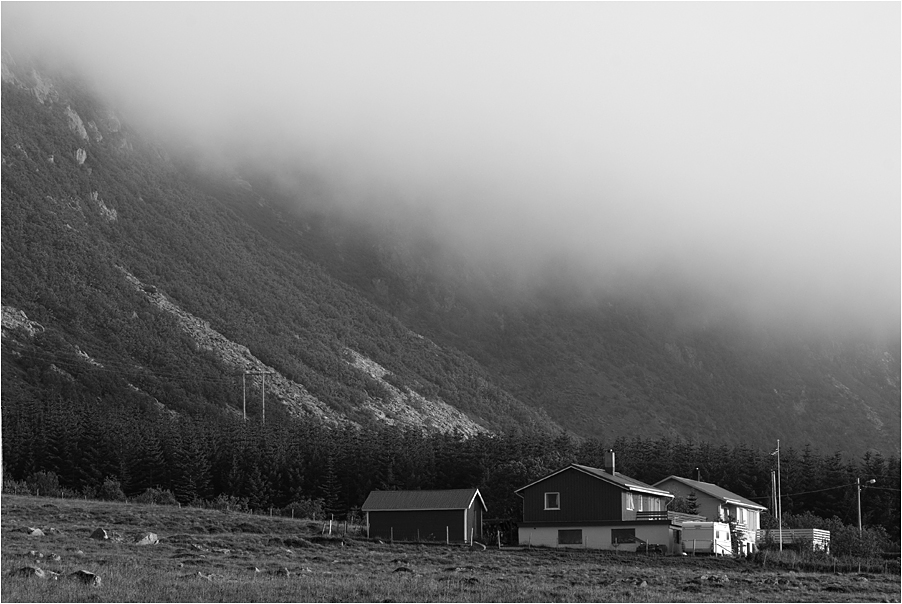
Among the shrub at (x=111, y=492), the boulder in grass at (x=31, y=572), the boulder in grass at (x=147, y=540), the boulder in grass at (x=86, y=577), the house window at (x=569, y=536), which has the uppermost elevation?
the shrub at (x=111, y=492)

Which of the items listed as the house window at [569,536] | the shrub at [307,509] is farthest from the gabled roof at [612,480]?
the shrub at [307,509]

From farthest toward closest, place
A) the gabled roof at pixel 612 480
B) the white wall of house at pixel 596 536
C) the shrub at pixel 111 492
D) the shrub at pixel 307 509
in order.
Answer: the shrub at pixel 111 492, the shrub at pixel 307 509, the gabled roof at pixel 612 480, the white wall of house at pixel 596 536

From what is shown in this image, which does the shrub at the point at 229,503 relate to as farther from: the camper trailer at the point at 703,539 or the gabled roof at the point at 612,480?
the camper trailer at the point at 703,539

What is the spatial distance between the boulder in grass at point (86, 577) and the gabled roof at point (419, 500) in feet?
115

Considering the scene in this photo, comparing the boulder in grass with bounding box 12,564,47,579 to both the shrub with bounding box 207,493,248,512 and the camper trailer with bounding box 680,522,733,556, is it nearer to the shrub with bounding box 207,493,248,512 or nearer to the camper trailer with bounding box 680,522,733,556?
the camper trailer with bounding box 680,522,733,556

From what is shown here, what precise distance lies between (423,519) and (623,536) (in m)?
11.4

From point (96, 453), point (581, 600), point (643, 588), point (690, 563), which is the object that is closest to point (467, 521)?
point (690, 563)

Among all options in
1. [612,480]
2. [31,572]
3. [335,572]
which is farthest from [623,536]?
[31,572]

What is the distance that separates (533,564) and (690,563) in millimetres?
8401

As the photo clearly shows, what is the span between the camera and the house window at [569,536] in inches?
2581

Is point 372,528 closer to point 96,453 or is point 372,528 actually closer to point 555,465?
point 555,465

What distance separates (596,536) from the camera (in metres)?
65.1

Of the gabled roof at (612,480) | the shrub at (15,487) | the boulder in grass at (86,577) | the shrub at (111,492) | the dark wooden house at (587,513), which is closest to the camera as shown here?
the boulder in grass at (86,577)

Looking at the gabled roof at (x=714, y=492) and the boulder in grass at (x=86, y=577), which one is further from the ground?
the gabled roof at (x=714, y=492)
